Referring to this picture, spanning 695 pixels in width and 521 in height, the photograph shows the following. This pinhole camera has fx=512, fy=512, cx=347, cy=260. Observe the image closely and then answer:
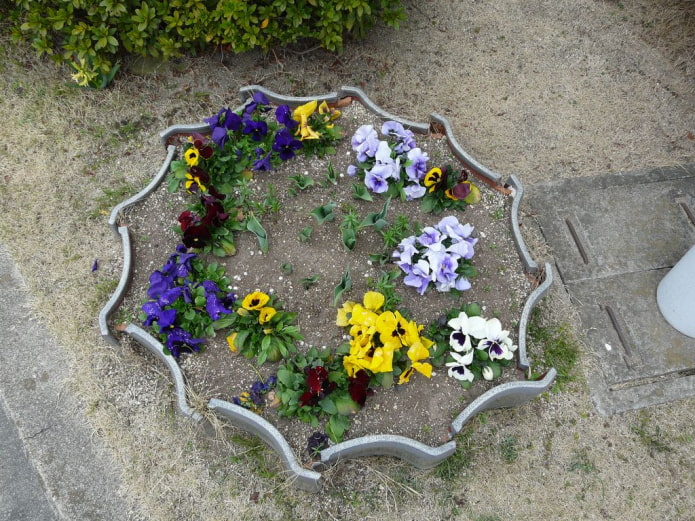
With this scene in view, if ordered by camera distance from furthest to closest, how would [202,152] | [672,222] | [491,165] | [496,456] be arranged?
[491,165] → [672,222] → [202,152] → [496,456]

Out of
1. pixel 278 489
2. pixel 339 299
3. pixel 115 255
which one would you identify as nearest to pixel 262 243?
pixel 339 299

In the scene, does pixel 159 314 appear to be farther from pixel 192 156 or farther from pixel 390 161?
pixel 390 161

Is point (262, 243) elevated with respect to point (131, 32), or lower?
lower

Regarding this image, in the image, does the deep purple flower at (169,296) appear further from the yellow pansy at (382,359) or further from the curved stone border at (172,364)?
the yellow pansy at (382,359)

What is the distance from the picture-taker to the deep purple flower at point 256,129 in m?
3.10

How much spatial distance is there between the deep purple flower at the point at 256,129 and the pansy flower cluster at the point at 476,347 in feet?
5.31

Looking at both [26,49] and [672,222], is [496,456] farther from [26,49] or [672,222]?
[26,49]

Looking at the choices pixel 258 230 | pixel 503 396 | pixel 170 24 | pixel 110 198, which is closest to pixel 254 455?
pixel 258 230

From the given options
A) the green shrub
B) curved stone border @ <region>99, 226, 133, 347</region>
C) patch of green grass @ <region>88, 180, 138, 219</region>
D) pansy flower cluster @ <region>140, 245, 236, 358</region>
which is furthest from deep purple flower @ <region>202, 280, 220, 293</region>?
the green shrub

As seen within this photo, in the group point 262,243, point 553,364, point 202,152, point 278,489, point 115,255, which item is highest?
point 202,152

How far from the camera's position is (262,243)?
2.92 m

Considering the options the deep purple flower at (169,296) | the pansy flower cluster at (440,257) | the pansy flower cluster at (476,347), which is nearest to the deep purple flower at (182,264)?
the deep purple flower at (169,296)

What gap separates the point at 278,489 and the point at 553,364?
171 centimetres

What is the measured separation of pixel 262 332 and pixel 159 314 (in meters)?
0.54
